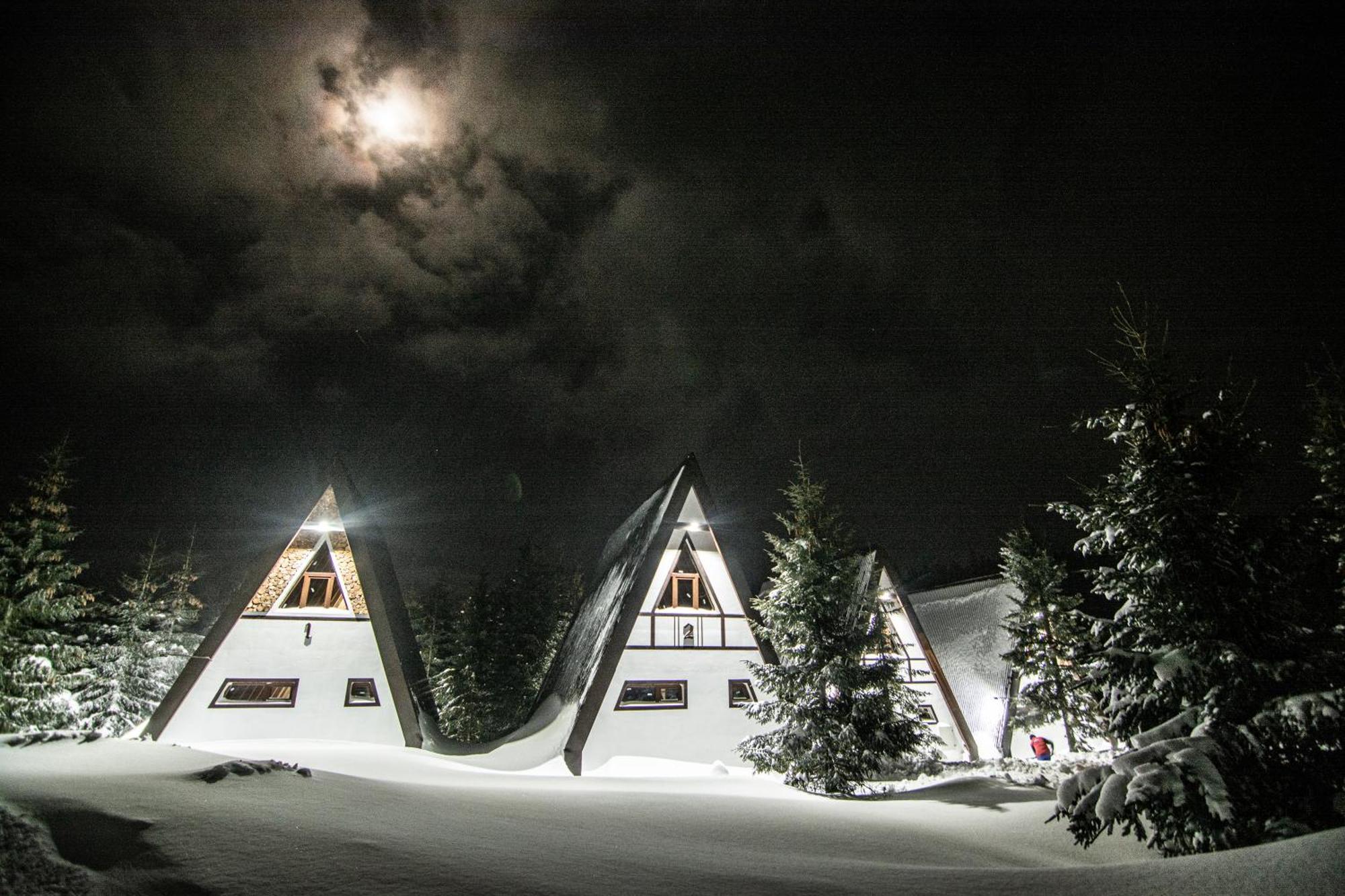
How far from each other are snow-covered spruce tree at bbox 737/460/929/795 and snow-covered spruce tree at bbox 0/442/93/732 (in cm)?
2063

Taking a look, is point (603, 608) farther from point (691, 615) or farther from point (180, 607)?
point (180, 607)

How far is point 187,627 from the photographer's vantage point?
26422 millimetres

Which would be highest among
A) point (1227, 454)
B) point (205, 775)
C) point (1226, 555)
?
point (1227, 454)

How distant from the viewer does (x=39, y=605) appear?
17.3 meters

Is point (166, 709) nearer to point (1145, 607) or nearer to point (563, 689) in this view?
point (563, 689)

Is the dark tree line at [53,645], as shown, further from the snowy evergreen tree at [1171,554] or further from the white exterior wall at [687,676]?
the snowy evergreen tree at [1171,554]

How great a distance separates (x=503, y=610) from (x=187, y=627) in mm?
14010

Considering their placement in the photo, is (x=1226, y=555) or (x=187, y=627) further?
(x=187, y=627)

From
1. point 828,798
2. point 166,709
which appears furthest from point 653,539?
point 166,709

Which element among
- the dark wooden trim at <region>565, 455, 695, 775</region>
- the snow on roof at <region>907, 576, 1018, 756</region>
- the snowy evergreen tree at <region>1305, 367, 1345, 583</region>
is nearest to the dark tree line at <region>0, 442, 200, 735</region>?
the dark wooden trim at <region>565, 455, 695, 775</region>

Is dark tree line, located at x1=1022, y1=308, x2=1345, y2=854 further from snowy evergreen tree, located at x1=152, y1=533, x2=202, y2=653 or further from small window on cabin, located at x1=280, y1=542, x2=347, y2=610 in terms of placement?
snowy evergreen tree, located at x1=152, y1=533, x2=202, y2=653

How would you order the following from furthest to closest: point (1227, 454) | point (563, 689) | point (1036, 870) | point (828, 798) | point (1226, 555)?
point (563, 689) → point (828, 798) → point (1227, 454) → point (1226, 555) → point (1036, 870)

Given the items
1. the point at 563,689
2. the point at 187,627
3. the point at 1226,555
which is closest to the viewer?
the point at 1226,555

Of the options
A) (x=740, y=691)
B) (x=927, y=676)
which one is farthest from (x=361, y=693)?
(x=927, y=676)
